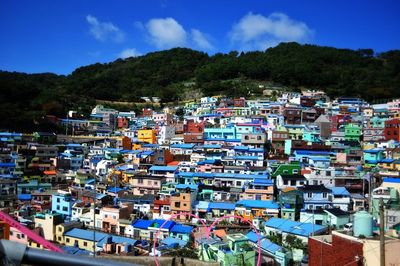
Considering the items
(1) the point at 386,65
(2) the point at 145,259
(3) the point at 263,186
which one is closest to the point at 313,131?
(3) the point at 263,186

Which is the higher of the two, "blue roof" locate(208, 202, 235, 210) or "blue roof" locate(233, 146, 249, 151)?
"blue roof" locate(233, 146, 249, 151)

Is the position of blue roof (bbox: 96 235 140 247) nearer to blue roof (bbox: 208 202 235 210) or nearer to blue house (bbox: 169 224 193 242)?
blue house (bbox: 169 224 193 242)

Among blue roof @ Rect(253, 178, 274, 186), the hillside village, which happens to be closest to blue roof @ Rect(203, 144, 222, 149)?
the hillside village

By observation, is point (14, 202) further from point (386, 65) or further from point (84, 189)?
point (386, 65)

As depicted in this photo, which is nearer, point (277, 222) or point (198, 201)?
point (277, 222)

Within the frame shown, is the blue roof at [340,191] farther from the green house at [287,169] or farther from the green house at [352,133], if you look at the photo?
the green house at [352,133]
